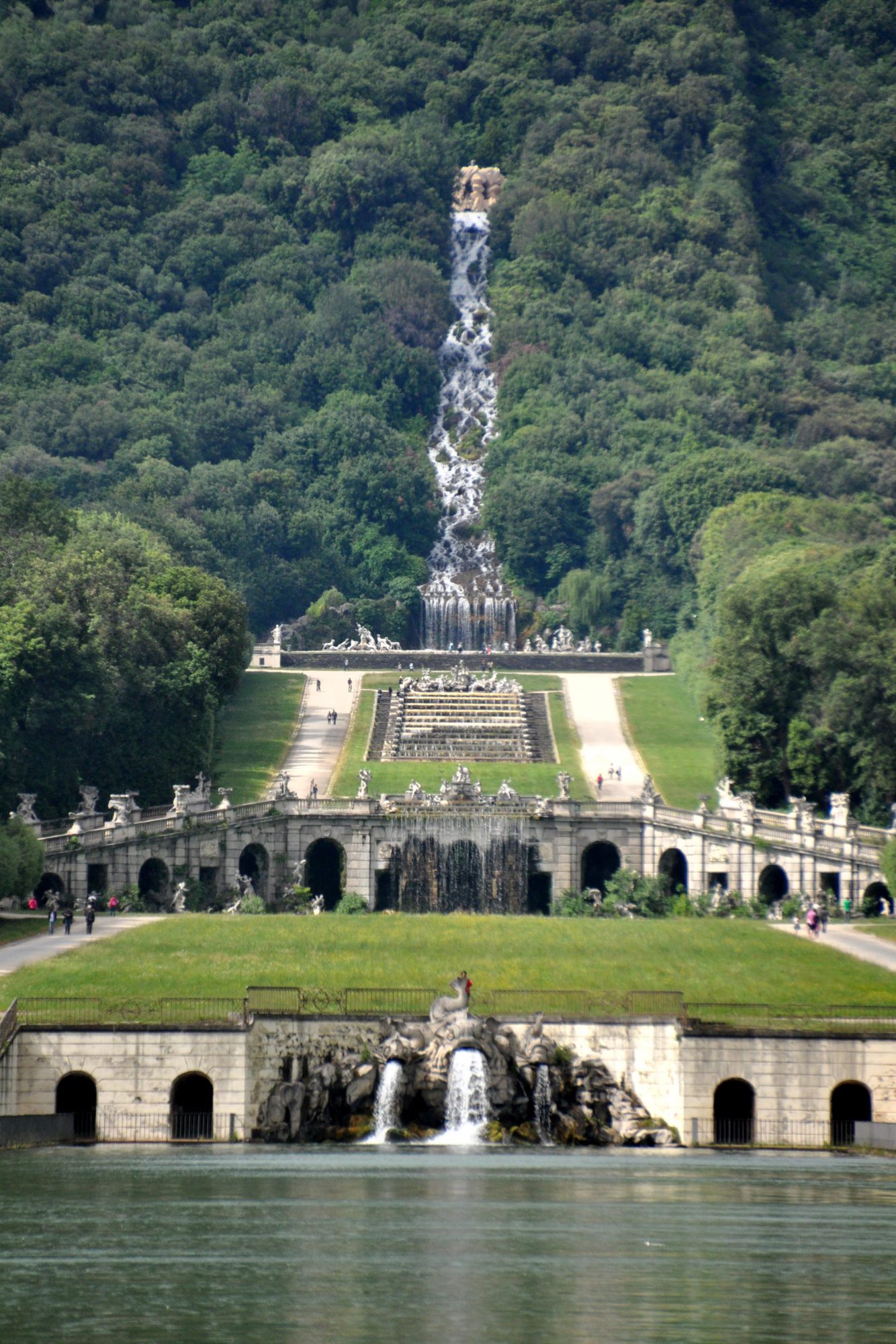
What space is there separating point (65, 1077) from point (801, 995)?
21.9m

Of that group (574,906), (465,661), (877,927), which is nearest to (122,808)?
(574,906)

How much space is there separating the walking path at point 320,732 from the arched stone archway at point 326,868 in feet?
9.89

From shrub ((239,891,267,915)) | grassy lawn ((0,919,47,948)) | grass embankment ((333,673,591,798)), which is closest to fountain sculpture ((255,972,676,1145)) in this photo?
grassy lawn ((0,919,47,948))

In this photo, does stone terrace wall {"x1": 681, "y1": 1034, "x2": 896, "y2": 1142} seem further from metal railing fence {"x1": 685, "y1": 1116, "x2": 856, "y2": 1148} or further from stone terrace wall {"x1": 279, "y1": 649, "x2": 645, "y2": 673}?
stone terrace wall {"x1": 279, "y1": 649, "x2": 645, "y2": 673}

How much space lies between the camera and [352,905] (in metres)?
124

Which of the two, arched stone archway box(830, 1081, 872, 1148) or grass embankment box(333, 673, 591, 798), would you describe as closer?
arched stone archway box(830, 1081, 872, 1148)

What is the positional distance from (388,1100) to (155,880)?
43244 millimetres

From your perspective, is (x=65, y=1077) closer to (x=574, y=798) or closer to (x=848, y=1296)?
(x=848, y=1296)

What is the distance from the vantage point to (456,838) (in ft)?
422

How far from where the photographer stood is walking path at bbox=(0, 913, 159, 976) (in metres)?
94.3

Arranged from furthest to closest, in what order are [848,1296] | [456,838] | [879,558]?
1. [879,558]
2. [456,838]
3. [848,1296]

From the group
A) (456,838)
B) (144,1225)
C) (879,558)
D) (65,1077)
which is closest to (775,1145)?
(65,1077)

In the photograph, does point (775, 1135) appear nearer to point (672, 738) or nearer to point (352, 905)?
point (352, 905)

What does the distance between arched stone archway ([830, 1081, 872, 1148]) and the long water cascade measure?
29.3ft
